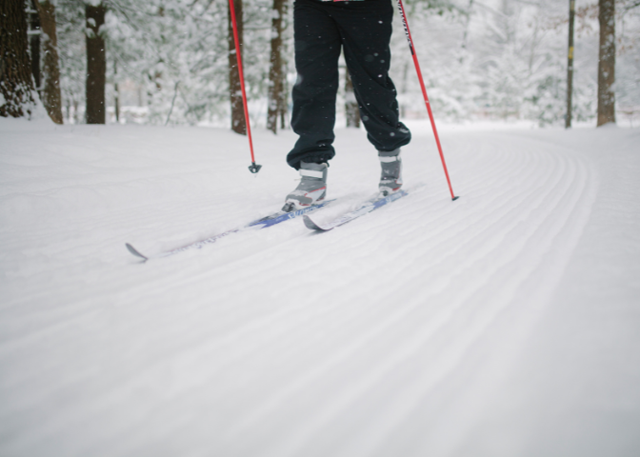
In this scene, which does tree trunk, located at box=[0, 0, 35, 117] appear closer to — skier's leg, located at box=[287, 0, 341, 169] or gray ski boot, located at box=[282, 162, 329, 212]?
skier's leg, located at box=[287, 0, 341, 169]

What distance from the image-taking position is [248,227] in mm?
1452

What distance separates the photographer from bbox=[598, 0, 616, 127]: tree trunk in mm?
7223

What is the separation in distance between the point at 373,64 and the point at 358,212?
3.01 feet

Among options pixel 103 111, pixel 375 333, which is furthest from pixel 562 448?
pixel 103 111

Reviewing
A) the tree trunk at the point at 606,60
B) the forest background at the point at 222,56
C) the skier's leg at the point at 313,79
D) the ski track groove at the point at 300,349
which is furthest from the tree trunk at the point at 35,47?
the tree trunk at the point at 606,60

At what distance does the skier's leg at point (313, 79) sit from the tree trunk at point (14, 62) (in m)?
3.09

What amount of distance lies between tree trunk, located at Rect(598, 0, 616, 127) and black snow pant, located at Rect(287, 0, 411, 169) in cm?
845

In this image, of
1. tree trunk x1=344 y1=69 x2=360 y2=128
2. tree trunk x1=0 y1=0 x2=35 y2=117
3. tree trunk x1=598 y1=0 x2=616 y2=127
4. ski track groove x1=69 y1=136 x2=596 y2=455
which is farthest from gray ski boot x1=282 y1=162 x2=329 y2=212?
tree trunk x1=598 y1=0 x2=616 y2=127

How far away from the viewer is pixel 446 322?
737 millimetres

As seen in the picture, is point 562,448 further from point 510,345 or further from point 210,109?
point 210,109

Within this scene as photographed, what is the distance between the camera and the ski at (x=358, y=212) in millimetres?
1368

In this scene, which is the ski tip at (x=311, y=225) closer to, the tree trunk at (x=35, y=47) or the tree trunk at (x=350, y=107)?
the tree trunk at (x=35, y=47)

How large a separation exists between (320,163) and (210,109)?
851cm

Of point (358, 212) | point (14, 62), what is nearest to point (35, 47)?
point (14, 62)
